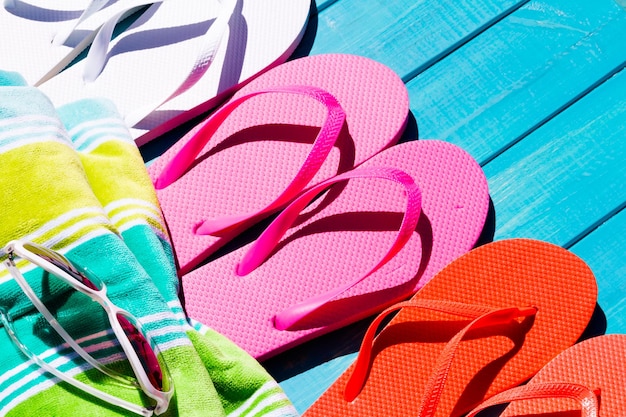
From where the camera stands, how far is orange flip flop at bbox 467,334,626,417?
34.1 inches

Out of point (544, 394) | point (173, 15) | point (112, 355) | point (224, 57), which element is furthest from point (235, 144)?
point (544, 394)

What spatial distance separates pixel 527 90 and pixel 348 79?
0.25 metres

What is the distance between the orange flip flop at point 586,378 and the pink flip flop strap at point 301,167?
0.35 meters

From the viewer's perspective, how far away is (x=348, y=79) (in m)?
1.06

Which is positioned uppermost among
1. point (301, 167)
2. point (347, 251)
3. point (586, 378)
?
point (301, 167)

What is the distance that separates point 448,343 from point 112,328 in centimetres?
38

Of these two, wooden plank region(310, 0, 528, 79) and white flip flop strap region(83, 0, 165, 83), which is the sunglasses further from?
wooden plank region(310, 0, 528, 79)

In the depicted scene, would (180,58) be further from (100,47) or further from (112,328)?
(112,328)

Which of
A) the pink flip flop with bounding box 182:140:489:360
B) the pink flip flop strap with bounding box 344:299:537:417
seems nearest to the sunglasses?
the pink flip flop with bounding box 182:140:489:360

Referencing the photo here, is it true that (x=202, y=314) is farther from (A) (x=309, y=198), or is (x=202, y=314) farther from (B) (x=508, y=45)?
(B) (x=508, y=45)

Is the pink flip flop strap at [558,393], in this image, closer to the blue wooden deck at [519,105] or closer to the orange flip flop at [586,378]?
the orange flip flop at [586,378]

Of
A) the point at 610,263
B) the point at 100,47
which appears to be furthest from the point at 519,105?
the point at 100,47

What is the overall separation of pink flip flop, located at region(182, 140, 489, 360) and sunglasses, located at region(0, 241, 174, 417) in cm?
12

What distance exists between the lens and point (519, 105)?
1043 millimetres
